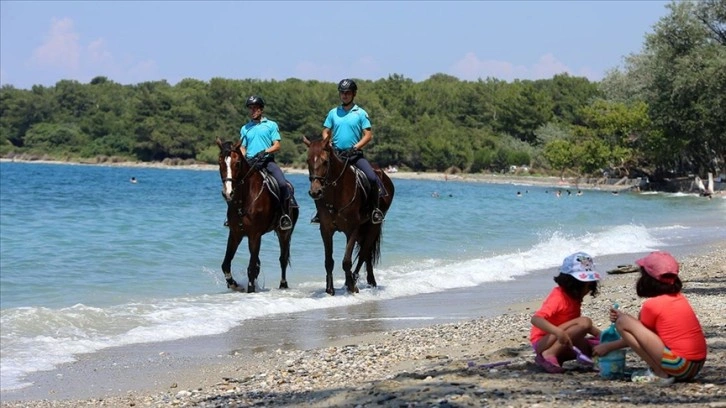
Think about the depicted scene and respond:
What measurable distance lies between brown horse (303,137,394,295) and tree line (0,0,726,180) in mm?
38173

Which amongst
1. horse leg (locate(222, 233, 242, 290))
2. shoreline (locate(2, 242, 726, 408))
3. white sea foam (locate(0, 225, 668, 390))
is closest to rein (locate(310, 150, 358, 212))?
white sea foam (locate(0, 225, 668, 390))

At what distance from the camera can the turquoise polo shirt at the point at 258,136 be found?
49.8 feet

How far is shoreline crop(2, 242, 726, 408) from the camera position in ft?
22.0

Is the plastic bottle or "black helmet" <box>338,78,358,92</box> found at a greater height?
"black helmet" <box>338,78,358,92</box>

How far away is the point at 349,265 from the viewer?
1505 cm

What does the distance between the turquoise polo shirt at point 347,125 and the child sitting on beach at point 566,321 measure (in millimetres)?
7247

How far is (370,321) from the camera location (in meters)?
12.9

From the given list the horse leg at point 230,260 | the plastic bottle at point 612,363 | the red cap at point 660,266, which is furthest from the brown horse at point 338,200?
the red cap at point 660,266

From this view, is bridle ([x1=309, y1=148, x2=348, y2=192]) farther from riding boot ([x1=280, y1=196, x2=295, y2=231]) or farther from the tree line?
the tree line

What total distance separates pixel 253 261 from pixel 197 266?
15.3ft

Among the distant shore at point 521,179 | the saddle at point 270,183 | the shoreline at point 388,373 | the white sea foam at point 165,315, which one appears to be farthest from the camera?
the distant shore at point 521,179

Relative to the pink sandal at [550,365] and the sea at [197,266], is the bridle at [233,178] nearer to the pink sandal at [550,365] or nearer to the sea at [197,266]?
the sea at [197,266]

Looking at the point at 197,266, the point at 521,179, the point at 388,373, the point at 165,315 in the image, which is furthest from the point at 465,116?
the point at 388,373

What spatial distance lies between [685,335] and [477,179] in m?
93.7
